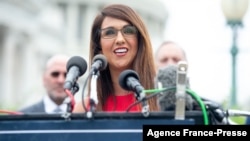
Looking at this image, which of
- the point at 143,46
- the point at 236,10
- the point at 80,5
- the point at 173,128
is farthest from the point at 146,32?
the point at 80,5

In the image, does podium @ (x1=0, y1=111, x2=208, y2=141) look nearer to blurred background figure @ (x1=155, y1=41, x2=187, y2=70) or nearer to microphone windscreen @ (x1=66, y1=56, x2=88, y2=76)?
microphone windscreen @ (x1=66, y1=56, x2=88, y2=76)

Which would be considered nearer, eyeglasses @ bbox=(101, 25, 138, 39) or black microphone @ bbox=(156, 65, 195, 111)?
black microphone @ bbox=(156, 65, 195, 111)

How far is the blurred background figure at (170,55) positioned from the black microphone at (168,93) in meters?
2.39

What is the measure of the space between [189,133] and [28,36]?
55.2 m

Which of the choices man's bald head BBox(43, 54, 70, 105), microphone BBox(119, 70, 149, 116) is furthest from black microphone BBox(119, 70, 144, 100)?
man's bald head BBox(43, 54, 70, 105)

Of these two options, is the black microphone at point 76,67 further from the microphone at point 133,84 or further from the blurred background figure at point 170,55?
the blurred background figure at point 170,55

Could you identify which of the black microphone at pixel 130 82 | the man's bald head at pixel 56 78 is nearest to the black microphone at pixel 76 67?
the black microphone at pixel 130 82

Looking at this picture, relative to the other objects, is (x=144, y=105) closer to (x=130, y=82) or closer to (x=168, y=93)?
(x=130, y=82)

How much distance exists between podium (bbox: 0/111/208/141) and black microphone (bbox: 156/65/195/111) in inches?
13.3

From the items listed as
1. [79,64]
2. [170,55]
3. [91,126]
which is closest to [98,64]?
[79,64]

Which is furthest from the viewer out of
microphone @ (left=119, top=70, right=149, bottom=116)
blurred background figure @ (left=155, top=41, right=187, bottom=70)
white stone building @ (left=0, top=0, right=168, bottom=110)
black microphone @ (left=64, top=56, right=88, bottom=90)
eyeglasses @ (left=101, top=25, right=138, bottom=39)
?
white stone building @ (left=0, top=0, right=168, bottom=110)

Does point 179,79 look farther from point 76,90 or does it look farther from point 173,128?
point 76,90

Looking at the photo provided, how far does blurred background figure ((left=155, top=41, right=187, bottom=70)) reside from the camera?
6453mm

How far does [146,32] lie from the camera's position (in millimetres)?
4062
